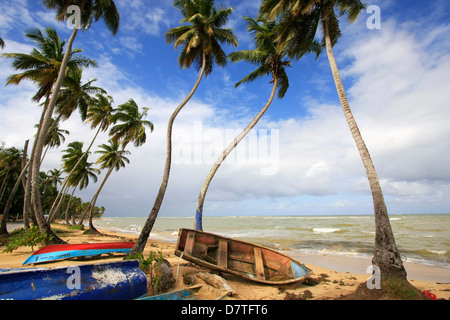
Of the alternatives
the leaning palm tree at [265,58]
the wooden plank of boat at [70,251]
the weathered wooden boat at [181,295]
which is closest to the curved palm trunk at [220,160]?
the leaning palm tree at [265,58]

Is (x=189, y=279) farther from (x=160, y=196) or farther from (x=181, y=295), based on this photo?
(x=160, y=196)

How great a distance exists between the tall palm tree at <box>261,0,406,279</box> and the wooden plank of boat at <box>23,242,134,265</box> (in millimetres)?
9017

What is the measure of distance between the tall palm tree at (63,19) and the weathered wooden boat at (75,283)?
273 inches

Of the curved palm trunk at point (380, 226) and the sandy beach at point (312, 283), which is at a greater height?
the curved palm trunk at point (380, 226)

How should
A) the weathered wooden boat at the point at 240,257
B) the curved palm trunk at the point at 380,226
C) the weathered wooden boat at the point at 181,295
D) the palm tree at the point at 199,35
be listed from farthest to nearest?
1. the palm tree at the point at 199,35
2. the weathered wooden boat at the point at 240,257
3. the curved palm trunk at the point at 380,226
4. the weathered wooden boat at the point at 181,295

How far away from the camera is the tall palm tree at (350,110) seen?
5.12m

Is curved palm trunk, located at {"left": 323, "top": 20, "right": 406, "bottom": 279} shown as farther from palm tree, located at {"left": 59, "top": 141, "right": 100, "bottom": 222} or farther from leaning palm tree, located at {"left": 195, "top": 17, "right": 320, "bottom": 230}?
palm tree, located at {"left": 59, "top": 141, "right": 100, "bottom": 222}

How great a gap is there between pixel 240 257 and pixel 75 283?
4.81m

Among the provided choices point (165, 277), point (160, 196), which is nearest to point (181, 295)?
point (165, 277)

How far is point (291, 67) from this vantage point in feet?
43.4

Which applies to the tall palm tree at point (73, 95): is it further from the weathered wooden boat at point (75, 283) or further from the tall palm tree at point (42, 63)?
the weathered wooden boat at point (75, 283)
